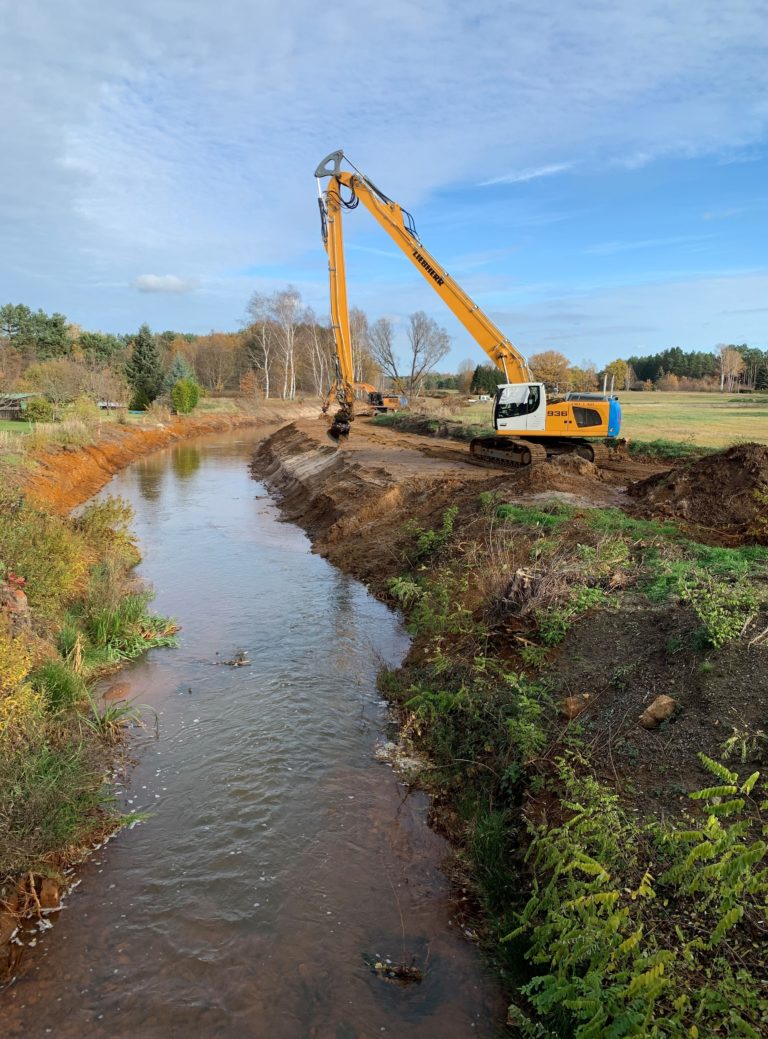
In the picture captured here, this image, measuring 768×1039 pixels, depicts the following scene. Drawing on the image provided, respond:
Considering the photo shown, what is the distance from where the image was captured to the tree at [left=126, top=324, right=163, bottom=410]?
5803 centimetres

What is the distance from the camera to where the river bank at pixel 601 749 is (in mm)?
3867

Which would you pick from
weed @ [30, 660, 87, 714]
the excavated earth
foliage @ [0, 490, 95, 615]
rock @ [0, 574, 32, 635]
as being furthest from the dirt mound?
rock @ [0, 574, 32, 635]

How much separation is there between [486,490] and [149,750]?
10.5 m

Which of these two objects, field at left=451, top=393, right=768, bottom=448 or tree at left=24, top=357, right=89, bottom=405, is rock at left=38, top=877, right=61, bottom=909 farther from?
tree at left=24, top=357, right=89, bottom=405

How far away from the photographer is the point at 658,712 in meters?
6.19

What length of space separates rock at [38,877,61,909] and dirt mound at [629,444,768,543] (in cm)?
1087

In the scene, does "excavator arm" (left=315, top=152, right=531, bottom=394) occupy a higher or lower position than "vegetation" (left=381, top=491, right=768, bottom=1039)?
higher

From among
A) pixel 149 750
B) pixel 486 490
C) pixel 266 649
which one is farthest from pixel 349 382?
pixel 149 750

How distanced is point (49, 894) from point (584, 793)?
448cm

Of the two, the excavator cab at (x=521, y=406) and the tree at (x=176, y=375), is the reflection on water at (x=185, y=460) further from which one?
the excavator cab at (x=521, y=406)

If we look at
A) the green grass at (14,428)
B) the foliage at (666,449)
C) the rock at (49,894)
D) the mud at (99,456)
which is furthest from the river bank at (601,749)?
the green grass at (14,428)

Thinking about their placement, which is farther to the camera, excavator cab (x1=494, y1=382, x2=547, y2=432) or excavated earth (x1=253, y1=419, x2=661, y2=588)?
excavator cab (x1=494, y1=382, x2=547, y2=432)

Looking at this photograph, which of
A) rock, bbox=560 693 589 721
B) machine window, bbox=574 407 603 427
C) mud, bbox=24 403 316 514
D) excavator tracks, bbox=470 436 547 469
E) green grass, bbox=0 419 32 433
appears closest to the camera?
rock, bbox=560 693 589 721

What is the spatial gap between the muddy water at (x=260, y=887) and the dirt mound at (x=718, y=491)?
6409 mm
